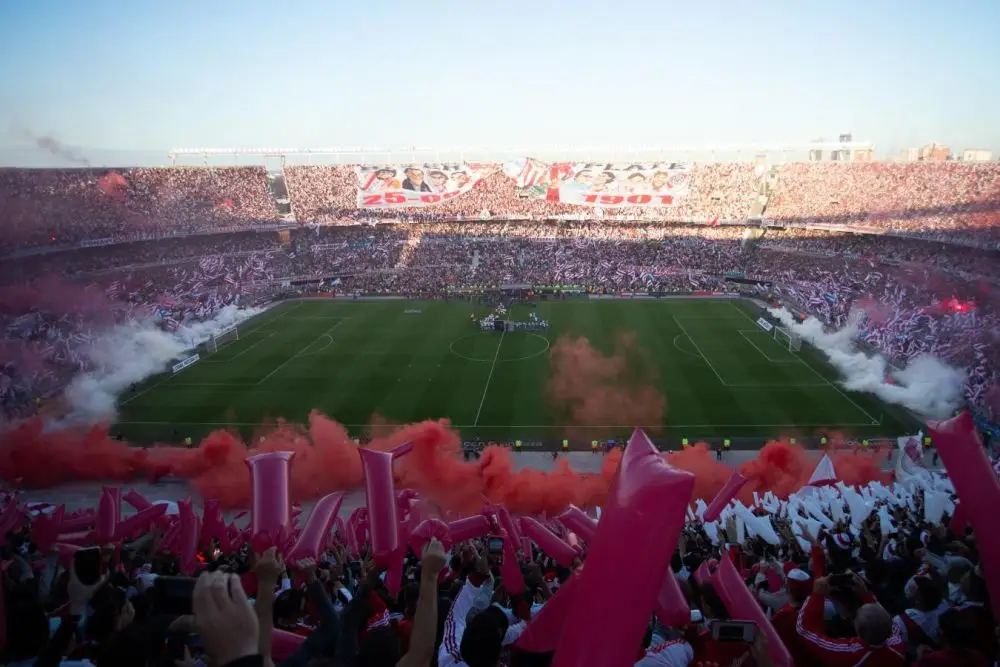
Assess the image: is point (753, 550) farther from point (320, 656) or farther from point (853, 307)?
point (853, 307)

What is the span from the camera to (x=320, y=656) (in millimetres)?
3652

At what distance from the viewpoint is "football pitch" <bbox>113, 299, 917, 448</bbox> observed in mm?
22938

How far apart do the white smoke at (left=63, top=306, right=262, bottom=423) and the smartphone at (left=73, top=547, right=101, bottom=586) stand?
21.7 metres

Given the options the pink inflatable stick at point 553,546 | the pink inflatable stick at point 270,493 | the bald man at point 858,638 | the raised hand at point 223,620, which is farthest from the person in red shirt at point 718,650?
the pink inflatable stick at point 270,493

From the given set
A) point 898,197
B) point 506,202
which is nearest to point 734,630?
point 898,197

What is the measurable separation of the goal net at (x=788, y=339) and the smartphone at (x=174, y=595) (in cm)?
3080

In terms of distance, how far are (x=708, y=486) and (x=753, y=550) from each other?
7.86 m

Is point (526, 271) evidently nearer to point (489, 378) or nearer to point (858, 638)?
point (489, 378)

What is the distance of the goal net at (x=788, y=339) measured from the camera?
30812 mm

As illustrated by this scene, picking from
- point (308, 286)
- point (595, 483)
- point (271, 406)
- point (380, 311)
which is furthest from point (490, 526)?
point (308, 286)

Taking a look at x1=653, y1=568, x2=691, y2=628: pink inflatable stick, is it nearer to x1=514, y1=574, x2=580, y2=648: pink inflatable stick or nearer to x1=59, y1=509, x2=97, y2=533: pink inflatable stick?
x1=514, y1=574, x2=580, y2=648: pink inflatable stick

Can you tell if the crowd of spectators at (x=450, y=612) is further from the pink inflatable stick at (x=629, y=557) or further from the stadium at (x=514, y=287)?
the stadium at (x=514, y=287)

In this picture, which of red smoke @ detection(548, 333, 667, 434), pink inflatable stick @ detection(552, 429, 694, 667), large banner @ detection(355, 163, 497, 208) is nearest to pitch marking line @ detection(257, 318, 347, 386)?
red smoke @ detection(548, 333, 667, 434)

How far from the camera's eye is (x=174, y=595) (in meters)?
4.18
